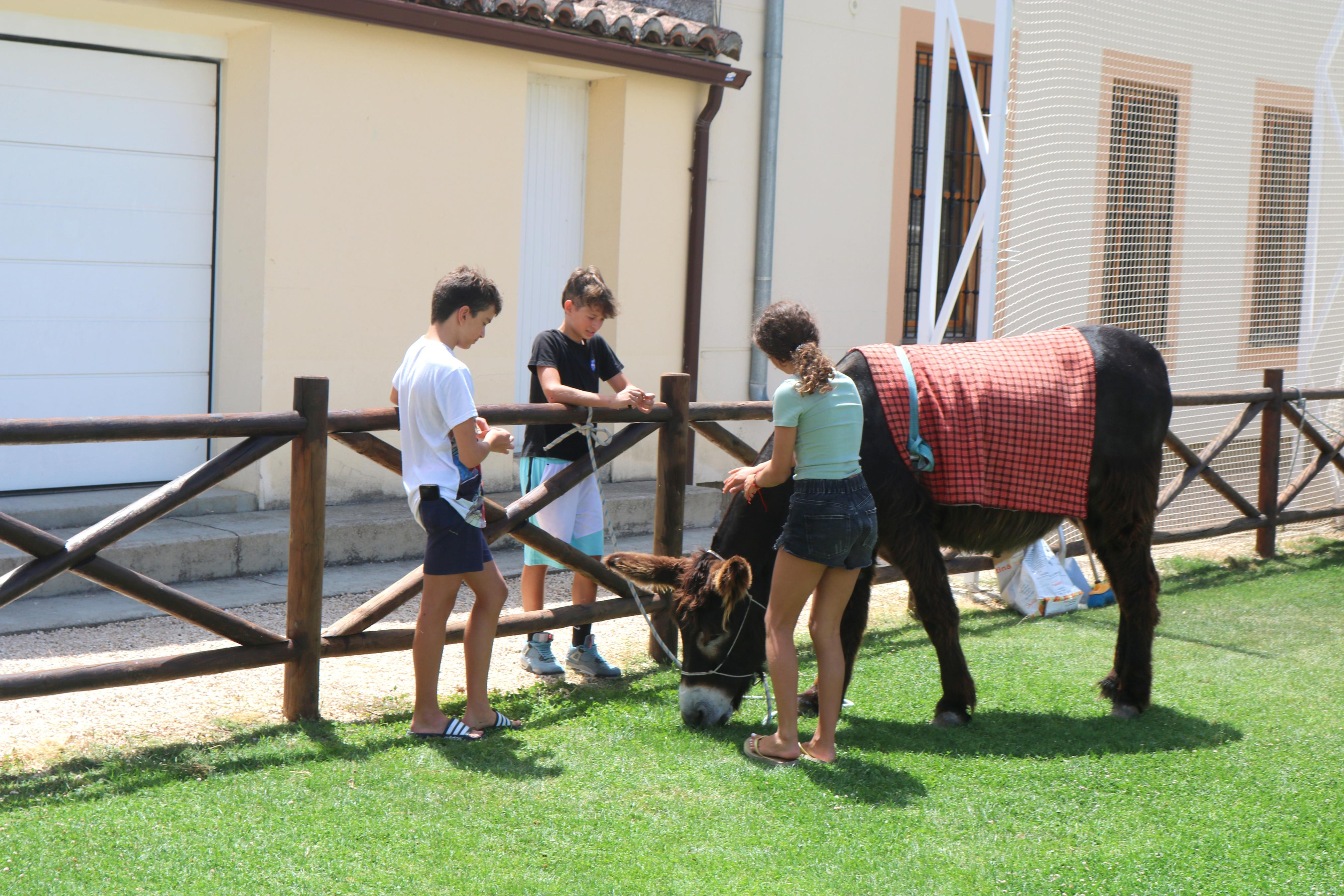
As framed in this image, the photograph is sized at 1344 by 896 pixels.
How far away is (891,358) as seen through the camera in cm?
497

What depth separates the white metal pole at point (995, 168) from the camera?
6.82 metres

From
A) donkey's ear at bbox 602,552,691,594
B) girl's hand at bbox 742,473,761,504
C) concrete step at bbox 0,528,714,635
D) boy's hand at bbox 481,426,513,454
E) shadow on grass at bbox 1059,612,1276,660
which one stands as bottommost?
shadow on grass at bbox 1059,612,1276,660

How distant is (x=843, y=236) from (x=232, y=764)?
7.40 meters

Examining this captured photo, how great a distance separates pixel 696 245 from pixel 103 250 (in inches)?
159

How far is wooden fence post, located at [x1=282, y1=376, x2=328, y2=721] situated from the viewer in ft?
14.9

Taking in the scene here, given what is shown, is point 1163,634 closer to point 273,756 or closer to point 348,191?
point 273,756

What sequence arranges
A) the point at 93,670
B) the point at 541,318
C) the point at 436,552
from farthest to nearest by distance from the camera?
the point at 541,318 → the point at 436,552 → the point at 93,670

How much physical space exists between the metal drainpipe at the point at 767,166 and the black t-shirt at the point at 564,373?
423 centimetres

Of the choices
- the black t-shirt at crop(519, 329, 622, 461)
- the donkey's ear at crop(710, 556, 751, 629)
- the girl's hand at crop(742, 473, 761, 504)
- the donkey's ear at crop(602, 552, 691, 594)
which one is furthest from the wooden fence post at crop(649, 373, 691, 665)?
the donkey's ear at crop(710, 556, 751, 629)

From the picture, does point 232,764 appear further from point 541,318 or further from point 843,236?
point 843,236

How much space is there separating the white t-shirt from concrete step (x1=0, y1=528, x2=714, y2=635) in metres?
1.77

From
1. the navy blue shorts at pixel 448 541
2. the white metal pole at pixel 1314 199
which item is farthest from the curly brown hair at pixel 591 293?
the white metal pole at pixel 1314 199

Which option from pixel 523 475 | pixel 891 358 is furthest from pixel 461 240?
pixel 891 358

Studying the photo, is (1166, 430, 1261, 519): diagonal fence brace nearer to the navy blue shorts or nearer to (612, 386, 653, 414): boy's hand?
(612, 386, 653, 414): boy's hand
